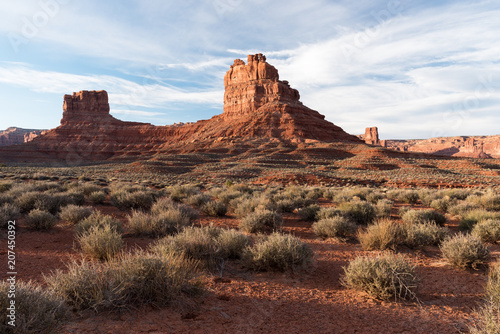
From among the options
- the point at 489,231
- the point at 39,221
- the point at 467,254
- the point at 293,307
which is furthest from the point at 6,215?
the point at 489,231

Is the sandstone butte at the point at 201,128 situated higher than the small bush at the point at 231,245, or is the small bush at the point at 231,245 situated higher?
the sandstone butte at the point at 201,128

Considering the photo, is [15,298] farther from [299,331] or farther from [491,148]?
[491,148]

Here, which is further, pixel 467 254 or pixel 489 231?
pixel 489 231

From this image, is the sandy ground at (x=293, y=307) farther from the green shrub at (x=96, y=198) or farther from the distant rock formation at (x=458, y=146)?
the distant rock formation at (x=458, y=146)

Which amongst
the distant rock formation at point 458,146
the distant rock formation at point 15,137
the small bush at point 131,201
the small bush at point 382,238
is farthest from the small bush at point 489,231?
the distant rock formation at point 15,137

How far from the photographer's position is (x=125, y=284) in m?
3.32

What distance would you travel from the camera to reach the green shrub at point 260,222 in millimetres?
7902

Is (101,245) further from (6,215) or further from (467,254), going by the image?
(467,254)

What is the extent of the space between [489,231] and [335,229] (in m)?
3.92

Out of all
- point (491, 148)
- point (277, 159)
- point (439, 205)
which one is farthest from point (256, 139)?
point (491, 148)

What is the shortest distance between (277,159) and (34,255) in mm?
49623

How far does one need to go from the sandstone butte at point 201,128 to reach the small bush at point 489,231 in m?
61.9

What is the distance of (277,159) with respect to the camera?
54.2m

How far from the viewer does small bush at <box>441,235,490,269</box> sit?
17.2ft
